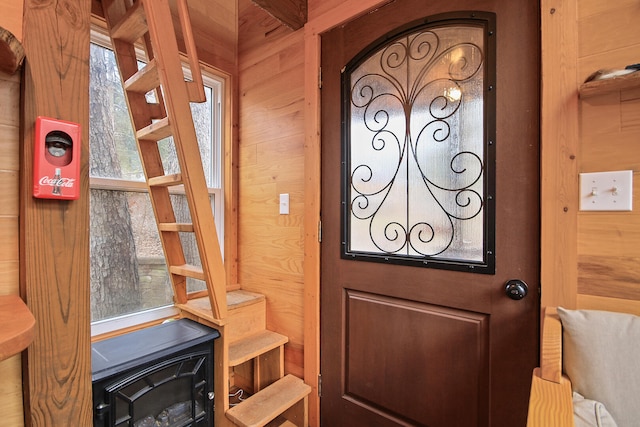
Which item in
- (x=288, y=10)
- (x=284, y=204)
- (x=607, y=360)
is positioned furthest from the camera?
(x=284, y=204)

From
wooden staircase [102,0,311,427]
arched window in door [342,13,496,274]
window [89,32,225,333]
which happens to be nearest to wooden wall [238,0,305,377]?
wooden staircase [102,0,311,427]

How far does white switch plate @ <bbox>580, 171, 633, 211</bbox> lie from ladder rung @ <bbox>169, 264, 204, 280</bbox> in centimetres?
151

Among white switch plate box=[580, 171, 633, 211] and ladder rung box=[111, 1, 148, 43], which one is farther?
ladder rung box=[111, 1, 148, 43]

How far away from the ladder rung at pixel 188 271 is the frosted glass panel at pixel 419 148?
→ 0.75 m

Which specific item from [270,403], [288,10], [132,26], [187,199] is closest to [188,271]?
[187,199]

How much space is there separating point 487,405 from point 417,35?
63.1 inches

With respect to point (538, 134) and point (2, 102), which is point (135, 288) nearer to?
point (2, 102)

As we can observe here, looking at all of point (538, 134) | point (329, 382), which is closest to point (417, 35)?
point (538, 134)

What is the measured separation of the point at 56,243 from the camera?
756 millimetres

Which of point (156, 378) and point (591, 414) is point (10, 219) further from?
point (591, 414)

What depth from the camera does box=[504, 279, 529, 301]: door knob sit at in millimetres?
1114

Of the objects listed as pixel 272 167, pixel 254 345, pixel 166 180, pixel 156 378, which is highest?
pixel 272 167

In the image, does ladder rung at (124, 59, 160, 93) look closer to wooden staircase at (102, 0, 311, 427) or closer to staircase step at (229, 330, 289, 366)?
wooden staircase at (102, 0, 311, 427)

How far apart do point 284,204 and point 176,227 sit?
66 cm
